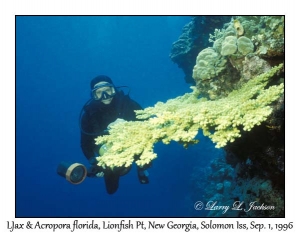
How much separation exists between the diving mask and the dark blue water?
134 feet

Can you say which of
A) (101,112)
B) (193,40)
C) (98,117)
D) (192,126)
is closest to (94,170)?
(98,117)

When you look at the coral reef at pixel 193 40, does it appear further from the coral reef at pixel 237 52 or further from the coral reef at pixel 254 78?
the coral reef at pixel 237 52

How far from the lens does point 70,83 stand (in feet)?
284

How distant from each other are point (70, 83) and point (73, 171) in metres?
86.9

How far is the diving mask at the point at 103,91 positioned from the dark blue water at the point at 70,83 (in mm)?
40745

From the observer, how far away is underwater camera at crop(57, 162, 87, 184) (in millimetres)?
5426

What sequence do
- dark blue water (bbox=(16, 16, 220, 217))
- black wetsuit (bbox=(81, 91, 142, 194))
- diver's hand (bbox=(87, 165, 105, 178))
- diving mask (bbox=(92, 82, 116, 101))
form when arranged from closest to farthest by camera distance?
diver's hand (bbox=(87, 165, 105, 178))
diving mask (bbox=(92, 82, 116, 101))
black wetsuit (bbox=(81, 91, 142, 194))
dark blue water (bbox=(16, 16, 220, 217))

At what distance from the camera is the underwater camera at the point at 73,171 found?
Result: 5.43 meters

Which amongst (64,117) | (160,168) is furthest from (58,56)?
(160,168)

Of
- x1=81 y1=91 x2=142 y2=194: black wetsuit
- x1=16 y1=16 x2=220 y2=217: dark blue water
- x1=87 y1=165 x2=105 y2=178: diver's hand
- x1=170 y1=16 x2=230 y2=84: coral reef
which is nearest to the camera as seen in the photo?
x1=87 y1=165 x2=105 y2=178: diver's hand

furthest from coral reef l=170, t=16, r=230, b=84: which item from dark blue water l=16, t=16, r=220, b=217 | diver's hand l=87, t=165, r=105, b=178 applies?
dark blue water l=16, t=16, r=220, b=217

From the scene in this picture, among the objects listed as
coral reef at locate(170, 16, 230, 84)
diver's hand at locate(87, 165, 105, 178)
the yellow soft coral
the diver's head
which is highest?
coral reef at locate(170, 16, 230, 84)

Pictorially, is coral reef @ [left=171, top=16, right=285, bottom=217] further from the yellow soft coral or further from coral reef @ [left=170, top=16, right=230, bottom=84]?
coral reef @ [left=170, top=16, right=230, bottom=84]

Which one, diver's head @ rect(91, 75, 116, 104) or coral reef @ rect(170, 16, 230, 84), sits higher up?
coral reef @ rect(170, 16, 230, 84)
